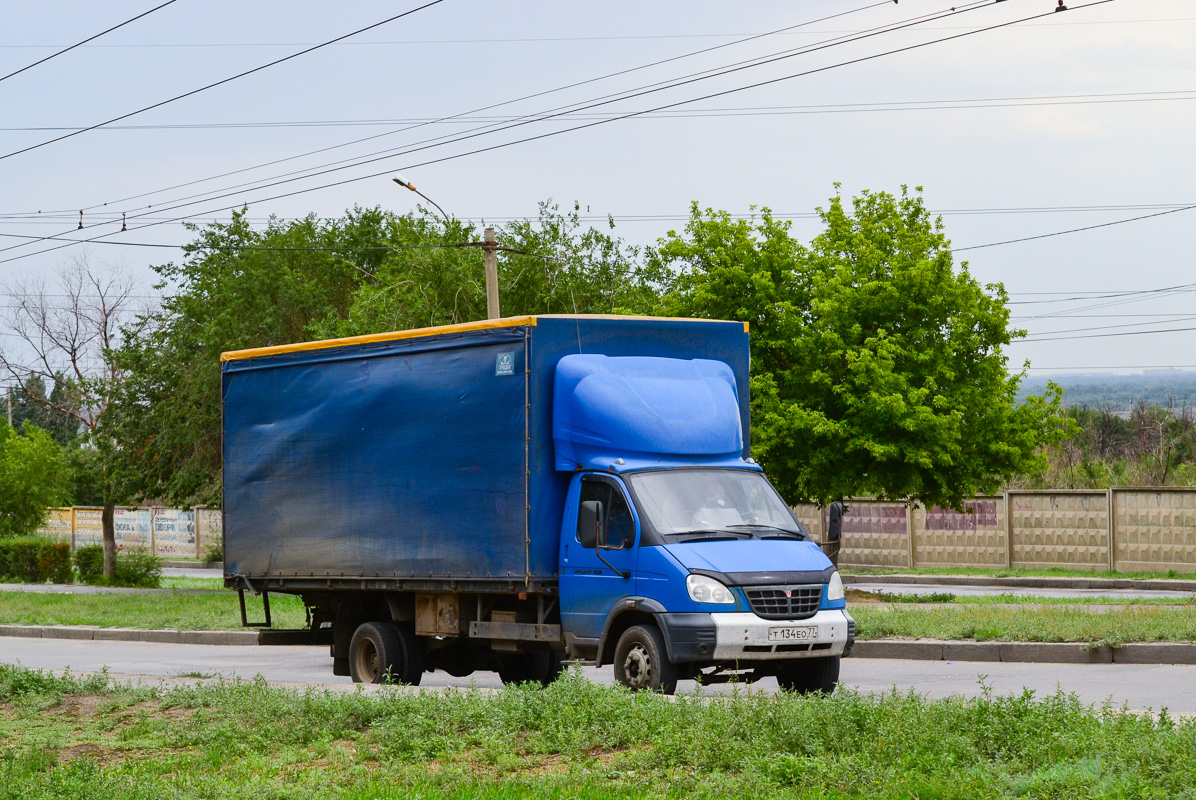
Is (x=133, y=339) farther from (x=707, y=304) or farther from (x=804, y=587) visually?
(x=804, y=587)

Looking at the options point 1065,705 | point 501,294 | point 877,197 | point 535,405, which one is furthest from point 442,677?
point 501,294

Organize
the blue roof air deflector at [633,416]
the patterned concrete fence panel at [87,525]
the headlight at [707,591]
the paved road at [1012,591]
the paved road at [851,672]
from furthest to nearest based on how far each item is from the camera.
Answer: the patterned concrete fence panel at [87,525] < the paved road at [1012,591] < the paved road at [851,672] < the blue roof air deflector at [633,416] < the headlight at [707,591]

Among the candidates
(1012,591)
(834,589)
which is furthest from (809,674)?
(1012,591)

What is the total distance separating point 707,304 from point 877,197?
391 centimetres

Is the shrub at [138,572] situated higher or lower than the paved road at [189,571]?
higher

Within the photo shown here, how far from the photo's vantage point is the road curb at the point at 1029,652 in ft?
46.1

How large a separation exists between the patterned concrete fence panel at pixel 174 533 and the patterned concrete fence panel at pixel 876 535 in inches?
1031

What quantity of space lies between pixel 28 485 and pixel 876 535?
29.5 meters

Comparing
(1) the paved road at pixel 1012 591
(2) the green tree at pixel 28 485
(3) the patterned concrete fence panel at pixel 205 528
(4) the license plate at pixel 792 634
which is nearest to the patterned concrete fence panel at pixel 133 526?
(3) the patterned concrete fence panel at pixel 205 528

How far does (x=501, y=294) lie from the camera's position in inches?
1271

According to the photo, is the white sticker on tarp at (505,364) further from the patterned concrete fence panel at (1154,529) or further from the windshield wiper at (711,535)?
the patterned concrete fence panel at (1154,529)

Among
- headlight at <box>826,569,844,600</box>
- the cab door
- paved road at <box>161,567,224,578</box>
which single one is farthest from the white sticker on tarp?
paved road at <box>161,567,224,578</box>

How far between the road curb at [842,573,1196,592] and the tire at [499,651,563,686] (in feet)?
54.4

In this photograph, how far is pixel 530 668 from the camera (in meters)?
14.0
